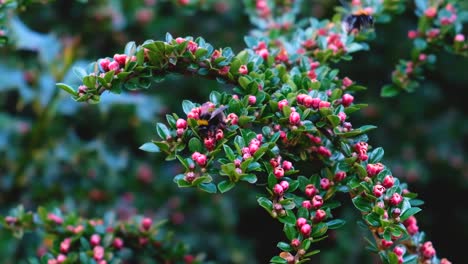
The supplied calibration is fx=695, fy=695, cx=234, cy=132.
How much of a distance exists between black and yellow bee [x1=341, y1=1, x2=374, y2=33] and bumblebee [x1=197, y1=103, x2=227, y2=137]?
1.70 feet

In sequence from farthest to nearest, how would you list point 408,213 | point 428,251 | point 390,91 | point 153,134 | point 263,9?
point 153,134 < point 263,9 < point 390,91 < point 428,251 < point 408,213

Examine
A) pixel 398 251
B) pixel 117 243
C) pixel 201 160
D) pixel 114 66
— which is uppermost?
pixel 114 66

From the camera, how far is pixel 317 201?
4.08ft

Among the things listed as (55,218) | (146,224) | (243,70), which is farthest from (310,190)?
(55,218)

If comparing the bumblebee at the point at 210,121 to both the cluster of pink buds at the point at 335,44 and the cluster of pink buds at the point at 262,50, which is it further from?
the cluster of pink buds at the point at 335,44

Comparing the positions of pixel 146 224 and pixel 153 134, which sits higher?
pixel 146 224

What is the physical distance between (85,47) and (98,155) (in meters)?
0.51

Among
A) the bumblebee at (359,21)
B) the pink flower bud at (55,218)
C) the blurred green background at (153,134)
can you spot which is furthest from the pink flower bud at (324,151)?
the blurred green background at (153,134)

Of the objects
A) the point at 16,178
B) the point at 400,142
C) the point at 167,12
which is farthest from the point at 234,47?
the point at 16,178

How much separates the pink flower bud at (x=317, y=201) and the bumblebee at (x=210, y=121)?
21 cm

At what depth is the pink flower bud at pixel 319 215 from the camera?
1223 millimetres

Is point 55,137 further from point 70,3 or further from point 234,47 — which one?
point 234,47

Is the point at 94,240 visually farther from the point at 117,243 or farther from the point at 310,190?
the point at 310,190

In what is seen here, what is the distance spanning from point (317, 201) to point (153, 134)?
127 cm
